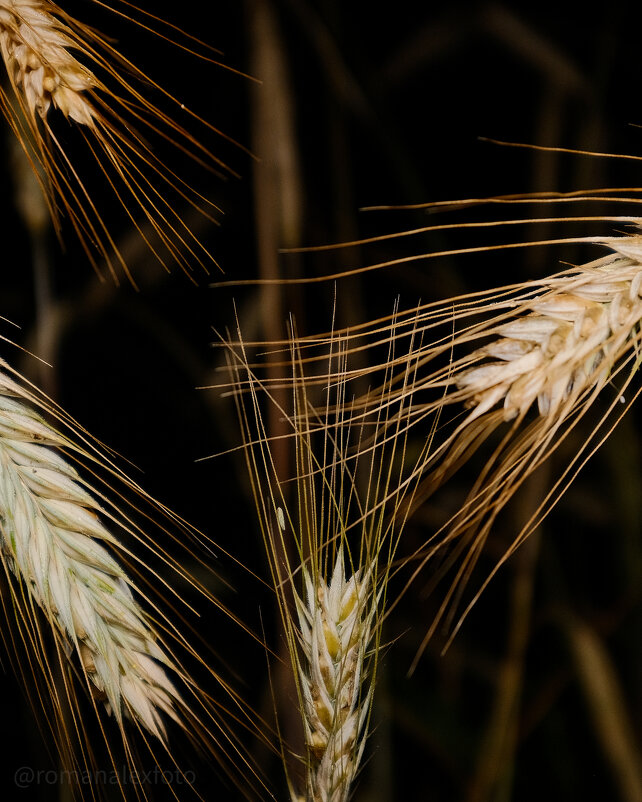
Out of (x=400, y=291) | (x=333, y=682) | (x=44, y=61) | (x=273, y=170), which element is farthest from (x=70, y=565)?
(x=400, y=291)

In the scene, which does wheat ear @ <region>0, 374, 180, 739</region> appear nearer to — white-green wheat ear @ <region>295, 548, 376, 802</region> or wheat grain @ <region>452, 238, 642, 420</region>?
white-green wheat ear @ <region>295, 548, 376, 802</region>

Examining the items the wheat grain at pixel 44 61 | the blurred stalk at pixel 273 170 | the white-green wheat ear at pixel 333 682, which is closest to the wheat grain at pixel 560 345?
the white-green wheat ear at pixel 333 682

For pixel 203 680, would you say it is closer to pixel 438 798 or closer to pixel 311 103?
pixel 438 798

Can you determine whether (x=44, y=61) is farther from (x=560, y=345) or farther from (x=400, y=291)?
(x=400, y=291)

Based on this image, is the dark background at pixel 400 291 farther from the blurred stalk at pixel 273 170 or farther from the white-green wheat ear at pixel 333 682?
the white-green wheat ear at pixel 333 682

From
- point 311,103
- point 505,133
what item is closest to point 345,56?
point 311,103

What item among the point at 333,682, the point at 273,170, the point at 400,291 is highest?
the point at 273,170
